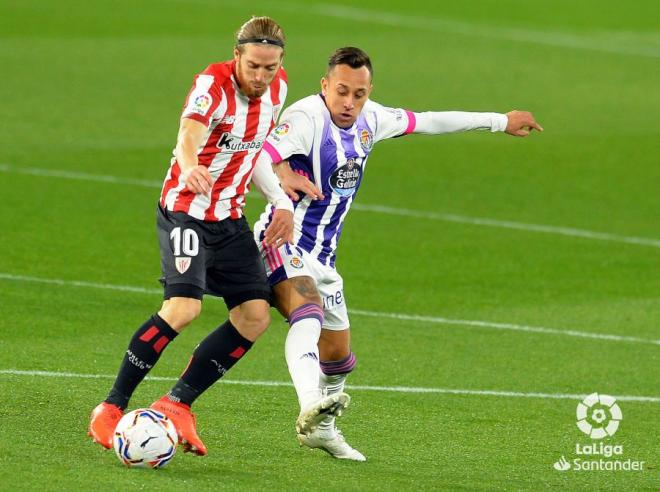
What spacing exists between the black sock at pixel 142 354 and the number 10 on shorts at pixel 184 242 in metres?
0.36

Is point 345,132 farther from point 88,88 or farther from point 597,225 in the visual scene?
point 88,88

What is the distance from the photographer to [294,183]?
24.9ft

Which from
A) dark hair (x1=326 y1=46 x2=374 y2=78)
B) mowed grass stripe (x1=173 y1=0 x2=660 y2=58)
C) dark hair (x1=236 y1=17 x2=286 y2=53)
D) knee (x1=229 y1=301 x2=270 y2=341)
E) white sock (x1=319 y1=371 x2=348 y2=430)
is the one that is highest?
mowed grass stripe (x1=173 y1=0 x2=660 y2=58)

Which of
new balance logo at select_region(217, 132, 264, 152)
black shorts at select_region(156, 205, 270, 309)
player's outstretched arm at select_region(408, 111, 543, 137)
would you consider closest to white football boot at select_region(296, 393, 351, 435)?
black shorts at select_region(156, 205, 270, 309)

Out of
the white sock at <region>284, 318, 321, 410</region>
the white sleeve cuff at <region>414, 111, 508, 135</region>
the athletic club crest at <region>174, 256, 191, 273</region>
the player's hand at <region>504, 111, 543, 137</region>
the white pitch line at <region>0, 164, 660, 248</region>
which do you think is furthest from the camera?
the white pitch line at <region>0, 164, 660, 248</region>

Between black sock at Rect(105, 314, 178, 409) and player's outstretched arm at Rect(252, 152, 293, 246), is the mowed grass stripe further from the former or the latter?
black sock at Rect(105, 314, 178, 409)

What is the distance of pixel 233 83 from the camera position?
7.43 metres

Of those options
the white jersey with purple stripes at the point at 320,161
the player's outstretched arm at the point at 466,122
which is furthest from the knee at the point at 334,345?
the player's outstretched arm at the point at 466,122

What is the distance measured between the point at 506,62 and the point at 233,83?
18.5 meters

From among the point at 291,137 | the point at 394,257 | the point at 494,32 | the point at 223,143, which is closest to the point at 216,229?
the point at 223,143

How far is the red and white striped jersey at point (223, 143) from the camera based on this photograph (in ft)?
24.0

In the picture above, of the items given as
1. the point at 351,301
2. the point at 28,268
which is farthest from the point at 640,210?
the point at 28,268

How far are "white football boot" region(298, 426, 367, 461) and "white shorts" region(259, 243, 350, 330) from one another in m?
0.64

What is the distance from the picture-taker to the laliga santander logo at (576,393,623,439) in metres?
8.52
